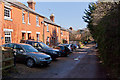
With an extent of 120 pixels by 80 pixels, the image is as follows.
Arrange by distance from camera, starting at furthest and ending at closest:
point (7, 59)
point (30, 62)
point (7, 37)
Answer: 1. point (7, 37)
2. point (30, 62)
3. point (7, 59)

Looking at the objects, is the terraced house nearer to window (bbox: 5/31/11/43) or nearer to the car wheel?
window (bbox: 5/31/11/43)

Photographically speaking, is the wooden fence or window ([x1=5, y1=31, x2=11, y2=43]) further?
window ([x1=5, y1=31, x2=11, y2=43])

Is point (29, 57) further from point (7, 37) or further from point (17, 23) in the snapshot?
point (17, 23)

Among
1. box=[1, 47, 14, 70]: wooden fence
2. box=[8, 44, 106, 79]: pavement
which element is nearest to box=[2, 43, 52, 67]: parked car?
box=[8, 44, 106, 79]: pavement

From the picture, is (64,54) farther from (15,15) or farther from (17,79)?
(17,79)

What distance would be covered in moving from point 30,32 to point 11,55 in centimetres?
1182

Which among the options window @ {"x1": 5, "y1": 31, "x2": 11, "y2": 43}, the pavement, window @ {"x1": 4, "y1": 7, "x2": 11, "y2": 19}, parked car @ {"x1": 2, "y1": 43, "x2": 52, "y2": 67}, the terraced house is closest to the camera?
the pavement

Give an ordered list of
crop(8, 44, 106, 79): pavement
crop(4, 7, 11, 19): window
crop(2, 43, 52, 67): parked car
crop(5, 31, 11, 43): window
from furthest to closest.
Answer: crop(5, 31, 11, 43): window, crop(4, 7, 11, 19): window, crop(2, 43, 52, 67): parked car, crop(8, 44, 106, 79): pavement

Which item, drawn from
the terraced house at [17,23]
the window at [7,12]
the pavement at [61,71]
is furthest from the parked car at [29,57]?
the window at [7,12]

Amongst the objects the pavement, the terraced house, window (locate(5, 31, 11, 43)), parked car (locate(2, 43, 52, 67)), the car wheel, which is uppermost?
the terraced house

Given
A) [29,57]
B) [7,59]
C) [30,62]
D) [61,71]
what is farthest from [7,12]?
[61,71]

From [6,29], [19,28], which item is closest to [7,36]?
[6,29]

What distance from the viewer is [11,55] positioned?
837 cm

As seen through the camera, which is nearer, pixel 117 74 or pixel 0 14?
pixel 117 74
